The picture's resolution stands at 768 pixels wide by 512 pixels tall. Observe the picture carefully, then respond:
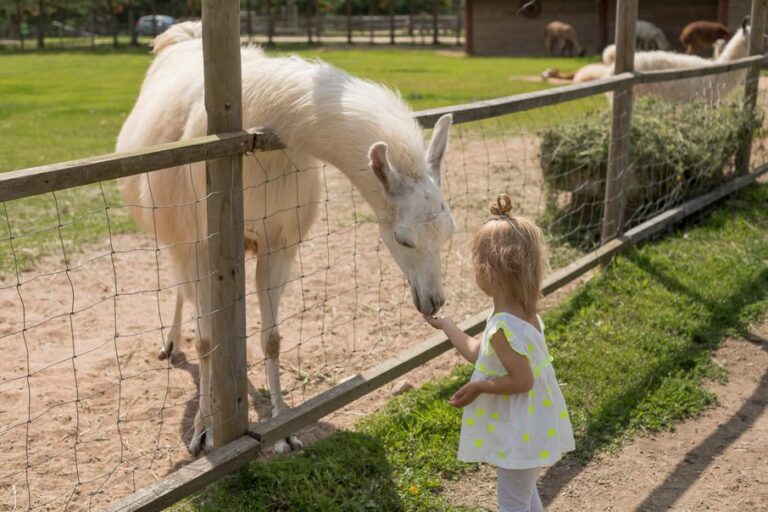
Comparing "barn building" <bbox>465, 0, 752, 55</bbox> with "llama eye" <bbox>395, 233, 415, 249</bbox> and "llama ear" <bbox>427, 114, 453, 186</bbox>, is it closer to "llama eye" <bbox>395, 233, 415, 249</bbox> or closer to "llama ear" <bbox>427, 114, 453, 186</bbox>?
"llama ear" <bbox>427, 114, 453, 186</bbox>

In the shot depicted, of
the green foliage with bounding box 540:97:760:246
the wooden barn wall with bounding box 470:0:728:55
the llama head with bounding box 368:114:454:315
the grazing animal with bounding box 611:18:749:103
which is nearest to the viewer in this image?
the llama head with bounding box 368:114:454:315

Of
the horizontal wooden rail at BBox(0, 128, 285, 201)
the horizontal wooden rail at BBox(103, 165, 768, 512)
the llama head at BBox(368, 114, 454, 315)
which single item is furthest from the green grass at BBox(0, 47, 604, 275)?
the horizontal wooden rail at BBox(103, 165, 768, 512)

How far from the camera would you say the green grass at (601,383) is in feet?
10.8

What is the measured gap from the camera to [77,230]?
6.87m

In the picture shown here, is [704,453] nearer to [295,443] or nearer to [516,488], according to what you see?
[516,488]

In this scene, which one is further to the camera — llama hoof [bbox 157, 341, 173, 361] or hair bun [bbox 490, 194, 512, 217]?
llama hoof [bbox 157, 341, 173, 361]

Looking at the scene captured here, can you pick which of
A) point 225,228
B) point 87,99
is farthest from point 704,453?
point 87,99

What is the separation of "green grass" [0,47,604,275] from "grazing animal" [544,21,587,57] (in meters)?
1.37

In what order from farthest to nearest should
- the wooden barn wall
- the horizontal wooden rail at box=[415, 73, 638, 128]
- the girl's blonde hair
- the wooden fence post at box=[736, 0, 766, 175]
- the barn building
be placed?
the wooden barn wall → the barn building → the wooden fence post at box=[736, 0, 766, 175] → the horizontal wooden rail at box=[415, 73, 638, 128] → the girl's blonde hair

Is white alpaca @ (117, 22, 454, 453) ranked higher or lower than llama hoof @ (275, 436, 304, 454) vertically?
higher

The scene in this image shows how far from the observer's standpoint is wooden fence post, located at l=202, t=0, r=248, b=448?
2.92 meters

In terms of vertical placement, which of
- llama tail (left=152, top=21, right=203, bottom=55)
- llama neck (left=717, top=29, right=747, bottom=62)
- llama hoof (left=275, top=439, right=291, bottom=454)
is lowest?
llama hoof (left=275, top=439, right=291, bottom=454)

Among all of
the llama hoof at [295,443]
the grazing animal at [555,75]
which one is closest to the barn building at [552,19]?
the grazing animal at [555,75]

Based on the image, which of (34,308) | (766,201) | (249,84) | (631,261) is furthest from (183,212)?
(766,201)
